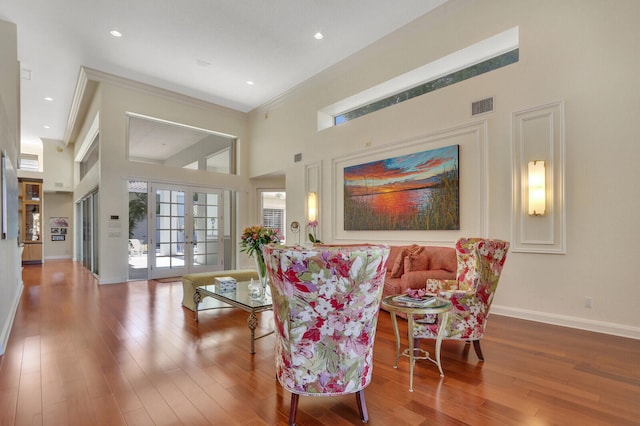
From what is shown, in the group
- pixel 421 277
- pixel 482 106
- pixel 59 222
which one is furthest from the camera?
pixel 59 222

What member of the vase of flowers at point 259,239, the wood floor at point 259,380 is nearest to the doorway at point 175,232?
the wood floor at point 259,380

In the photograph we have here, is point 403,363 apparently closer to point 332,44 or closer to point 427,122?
point 427,122

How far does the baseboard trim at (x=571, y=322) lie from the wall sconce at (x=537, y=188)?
1.22 meters

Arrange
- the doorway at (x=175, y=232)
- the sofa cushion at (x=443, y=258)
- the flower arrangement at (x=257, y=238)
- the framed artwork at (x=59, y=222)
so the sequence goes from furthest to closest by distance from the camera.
→ the framed artwork at (x=59, y=222) < the doorway at (x=175, y=232) < the sofa cushion at (x=443, y=258) < the flower arrangement at (x=257, y=238)

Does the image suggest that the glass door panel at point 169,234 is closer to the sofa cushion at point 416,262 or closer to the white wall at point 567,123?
the white wall at point 567,123

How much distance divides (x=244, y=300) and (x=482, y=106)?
4015 millimetres

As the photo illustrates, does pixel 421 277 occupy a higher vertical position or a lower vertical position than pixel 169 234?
lower

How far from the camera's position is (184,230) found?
8258 mm

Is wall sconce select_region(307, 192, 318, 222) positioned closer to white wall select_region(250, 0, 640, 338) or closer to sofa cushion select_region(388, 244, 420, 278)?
white wall select_region(250, 0, 640, 338)

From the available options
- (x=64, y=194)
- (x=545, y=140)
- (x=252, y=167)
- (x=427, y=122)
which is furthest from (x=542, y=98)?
(x=64, y=194)

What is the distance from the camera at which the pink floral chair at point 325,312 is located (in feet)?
5.78

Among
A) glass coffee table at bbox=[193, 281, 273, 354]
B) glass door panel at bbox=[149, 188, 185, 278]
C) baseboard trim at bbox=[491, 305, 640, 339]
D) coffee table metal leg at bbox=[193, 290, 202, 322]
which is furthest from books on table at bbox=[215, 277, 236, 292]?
glass door panel at bbox=[149, 188, 185, 278]

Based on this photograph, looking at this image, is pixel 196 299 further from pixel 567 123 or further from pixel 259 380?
pixel 567 123

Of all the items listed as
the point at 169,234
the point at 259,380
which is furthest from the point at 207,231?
the point at 259,380
